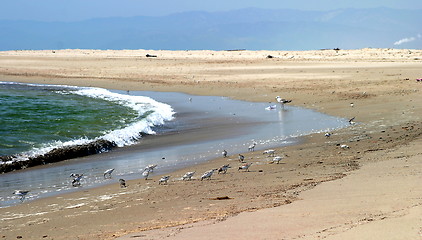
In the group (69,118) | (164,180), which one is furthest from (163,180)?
(69,118)

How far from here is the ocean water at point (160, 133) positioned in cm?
1127

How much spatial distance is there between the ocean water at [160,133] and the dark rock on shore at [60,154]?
306mm

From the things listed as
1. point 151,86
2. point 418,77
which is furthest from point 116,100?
point 418,77

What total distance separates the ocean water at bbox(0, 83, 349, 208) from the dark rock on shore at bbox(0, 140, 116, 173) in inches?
12.0

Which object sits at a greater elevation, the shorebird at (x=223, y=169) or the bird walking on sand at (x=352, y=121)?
the shorebird at (x=223, y=169)

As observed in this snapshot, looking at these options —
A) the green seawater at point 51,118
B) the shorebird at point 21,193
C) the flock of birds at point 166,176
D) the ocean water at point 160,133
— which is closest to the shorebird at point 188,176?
the flock of birds at point 166,176

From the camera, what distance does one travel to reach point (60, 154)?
1365 centimetres

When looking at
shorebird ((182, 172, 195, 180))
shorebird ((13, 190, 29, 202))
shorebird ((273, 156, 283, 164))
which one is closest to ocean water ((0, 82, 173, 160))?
shorebird ((13, 190, 29, 202))

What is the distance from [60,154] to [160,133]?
141 inches

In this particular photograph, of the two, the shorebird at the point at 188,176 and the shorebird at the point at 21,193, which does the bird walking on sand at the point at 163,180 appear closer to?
the shorebird at the point at 188,176

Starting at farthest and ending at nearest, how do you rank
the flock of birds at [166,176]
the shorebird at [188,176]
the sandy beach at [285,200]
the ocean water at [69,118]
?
the ocean water at [69,118] < the shorebird at [188,176] < the flock of birds at [166,176] < the sandy beach at [285,200]

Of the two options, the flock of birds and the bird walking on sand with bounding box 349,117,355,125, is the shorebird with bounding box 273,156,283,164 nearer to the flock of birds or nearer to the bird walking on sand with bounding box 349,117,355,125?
the flock of birds

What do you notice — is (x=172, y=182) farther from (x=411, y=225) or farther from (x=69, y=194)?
(x=411, y=225)

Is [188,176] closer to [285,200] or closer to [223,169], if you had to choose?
[223,169]
